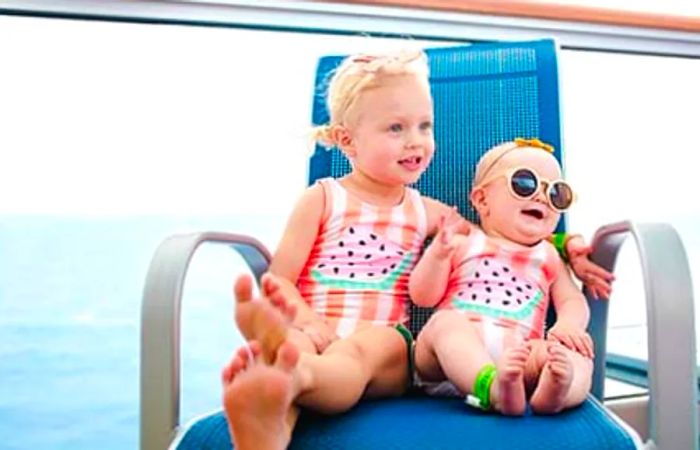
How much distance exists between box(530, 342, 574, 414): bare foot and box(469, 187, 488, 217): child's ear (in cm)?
39

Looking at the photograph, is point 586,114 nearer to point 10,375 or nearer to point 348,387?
point 348,387

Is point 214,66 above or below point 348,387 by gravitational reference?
above

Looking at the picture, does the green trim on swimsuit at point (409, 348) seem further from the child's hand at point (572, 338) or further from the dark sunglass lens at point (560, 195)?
the dark sunglass lens at point (560, 195)

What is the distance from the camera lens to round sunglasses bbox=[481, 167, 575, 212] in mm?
1274

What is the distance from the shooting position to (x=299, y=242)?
1.31 metres

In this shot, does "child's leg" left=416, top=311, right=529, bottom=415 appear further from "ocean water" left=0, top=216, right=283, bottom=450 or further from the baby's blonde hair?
"ocean water" left=0, top=216, right=283, bottom=450

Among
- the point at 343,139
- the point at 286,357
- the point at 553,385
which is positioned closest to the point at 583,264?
the point at 553,385

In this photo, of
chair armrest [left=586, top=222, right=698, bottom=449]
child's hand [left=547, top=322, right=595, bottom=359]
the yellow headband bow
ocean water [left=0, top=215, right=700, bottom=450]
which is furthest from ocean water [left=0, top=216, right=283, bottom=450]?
chair armrest [left=586, top=222, right=698, bottom=449]

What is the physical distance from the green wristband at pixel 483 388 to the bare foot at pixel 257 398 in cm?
28

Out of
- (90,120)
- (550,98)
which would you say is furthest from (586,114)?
(90,120)

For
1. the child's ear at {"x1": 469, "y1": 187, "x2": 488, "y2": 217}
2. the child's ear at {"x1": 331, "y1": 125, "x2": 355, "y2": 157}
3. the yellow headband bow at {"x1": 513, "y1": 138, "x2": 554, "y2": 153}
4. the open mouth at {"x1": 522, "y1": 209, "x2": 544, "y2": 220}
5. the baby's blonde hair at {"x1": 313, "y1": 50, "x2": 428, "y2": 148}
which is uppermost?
the baby's blonde hair at {"x1": 313, "y1": 50, "x2": 428, "y2": 148}

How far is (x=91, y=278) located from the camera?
183 cm

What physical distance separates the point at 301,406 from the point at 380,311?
32cm

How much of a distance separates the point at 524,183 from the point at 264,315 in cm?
56
